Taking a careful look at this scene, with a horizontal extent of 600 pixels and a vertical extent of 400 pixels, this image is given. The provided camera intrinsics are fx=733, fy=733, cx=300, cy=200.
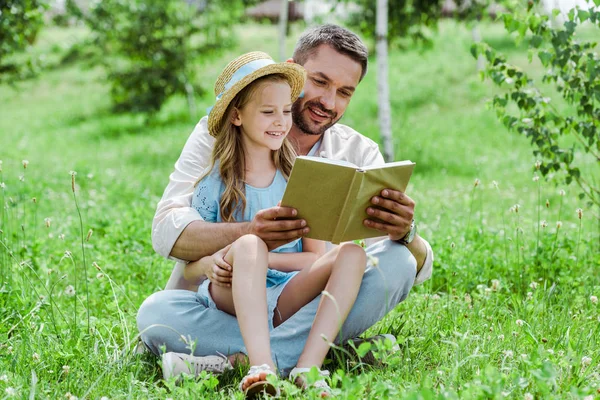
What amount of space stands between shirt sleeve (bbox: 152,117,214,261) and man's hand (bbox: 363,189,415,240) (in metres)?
0.81

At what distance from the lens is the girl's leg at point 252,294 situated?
9.21 feet

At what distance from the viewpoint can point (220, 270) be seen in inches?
119

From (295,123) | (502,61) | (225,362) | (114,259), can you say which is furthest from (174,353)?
(502,61)

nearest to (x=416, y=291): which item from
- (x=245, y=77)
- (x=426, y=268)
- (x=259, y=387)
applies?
(x=426, y=268)

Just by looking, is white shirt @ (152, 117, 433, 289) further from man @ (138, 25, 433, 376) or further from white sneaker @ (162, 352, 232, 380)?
white sneaker @ (162, 352, 232, 380)

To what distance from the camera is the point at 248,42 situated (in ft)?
86.1

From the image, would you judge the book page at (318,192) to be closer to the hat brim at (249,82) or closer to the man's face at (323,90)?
the hat brim at (249,82)

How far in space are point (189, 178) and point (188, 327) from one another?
71cm

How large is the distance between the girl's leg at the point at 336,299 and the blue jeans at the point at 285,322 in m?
0.14

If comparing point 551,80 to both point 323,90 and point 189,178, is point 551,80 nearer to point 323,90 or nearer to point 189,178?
point 323,90

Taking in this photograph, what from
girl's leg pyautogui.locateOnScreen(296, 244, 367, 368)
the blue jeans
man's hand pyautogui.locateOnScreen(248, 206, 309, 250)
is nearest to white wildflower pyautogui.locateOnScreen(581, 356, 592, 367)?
the blue jeans

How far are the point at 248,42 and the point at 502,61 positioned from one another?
22.2 metres

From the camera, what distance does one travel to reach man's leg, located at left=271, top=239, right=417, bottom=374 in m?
3.14

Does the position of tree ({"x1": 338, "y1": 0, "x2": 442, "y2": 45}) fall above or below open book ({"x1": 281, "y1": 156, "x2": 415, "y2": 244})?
above
